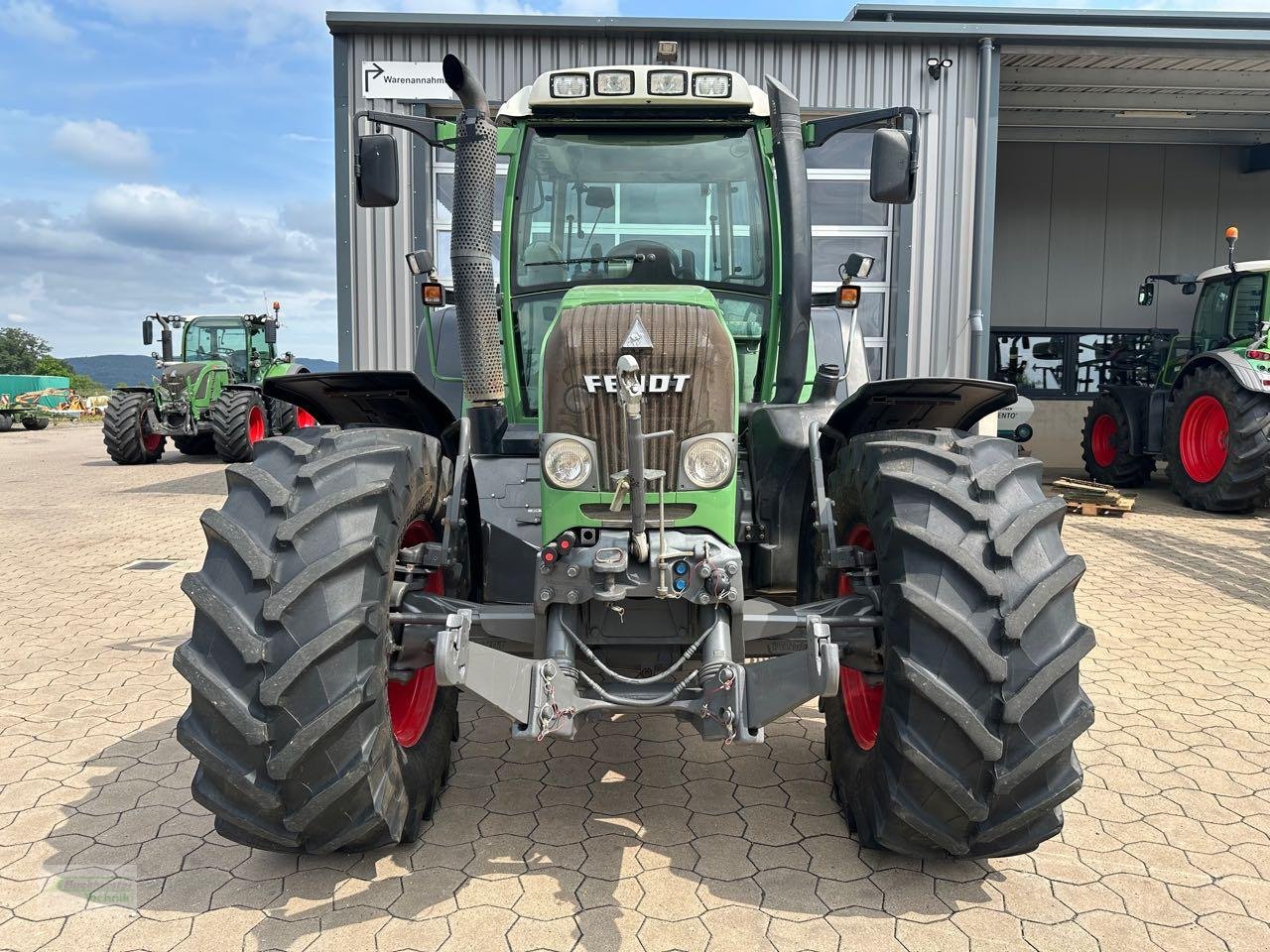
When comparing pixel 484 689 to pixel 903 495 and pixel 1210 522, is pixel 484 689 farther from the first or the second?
pixel 1210 522

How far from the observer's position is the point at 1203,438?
10445 millimetres

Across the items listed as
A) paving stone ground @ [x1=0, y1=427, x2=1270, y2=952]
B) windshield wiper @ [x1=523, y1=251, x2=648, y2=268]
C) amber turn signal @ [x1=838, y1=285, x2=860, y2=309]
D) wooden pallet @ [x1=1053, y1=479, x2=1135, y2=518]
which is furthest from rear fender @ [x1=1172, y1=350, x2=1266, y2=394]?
windshield wiper @ [x1=523, y1=251, x2=648, y2=268]

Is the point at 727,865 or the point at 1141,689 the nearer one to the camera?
the point at 727,865

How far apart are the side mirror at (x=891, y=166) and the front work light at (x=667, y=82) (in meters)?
0.73

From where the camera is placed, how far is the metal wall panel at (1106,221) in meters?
16.3

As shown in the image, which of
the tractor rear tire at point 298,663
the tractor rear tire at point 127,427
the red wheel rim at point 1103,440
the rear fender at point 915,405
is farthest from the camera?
the tractor rear tire at point 127,427

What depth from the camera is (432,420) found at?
354 centimetres

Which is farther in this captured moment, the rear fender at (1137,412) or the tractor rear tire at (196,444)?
the tractor rear tire at (196,444)

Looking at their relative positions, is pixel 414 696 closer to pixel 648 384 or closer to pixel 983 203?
pixel 648 384

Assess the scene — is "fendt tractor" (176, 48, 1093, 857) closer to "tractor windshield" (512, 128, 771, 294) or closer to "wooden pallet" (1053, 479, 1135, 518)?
"tractor windshield" (512, 128, 771, 294)

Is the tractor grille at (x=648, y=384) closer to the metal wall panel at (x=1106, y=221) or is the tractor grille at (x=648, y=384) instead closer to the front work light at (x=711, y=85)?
the front work light at (x=711, y=85)

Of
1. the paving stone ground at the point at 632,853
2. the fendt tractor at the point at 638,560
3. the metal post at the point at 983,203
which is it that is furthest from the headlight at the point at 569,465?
the metal post at the point at 983,203

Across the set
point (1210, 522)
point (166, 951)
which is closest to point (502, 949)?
point (166, 951)

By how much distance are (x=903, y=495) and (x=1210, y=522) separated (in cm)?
841
